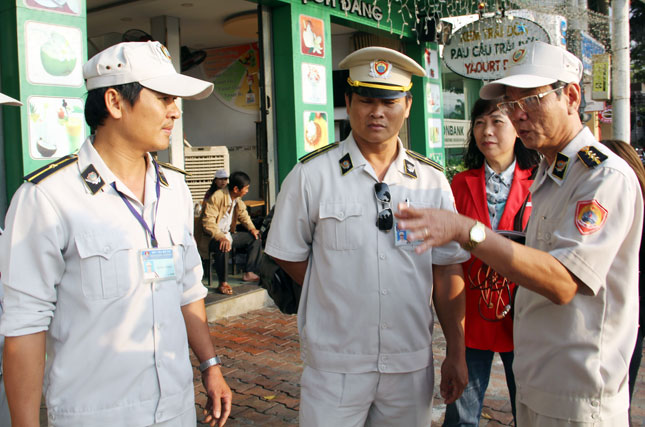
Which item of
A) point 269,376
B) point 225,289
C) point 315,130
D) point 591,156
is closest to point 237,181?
point 315,130

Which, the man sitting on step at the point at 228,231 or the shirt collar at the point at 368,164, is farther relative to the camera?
the man sitting on step at the point at 228,231

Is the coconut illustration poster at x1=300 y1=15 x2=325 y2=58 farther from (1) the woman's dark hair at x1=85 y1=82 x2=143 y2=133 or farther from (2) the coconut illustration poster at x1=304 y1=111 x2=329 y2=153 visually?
(1) the woman's dark hair at x1=85 y1=82 x2=143 y2=133

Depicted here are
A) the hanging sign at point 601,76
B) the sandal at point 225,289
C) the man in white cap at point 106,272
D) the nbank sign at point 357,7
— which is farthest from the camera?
the hanging sign at point 601,76

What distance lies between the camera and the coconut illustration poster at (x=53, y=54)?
4.27 metres

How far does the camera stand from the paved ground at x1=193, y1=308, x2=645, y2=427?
12.3ft

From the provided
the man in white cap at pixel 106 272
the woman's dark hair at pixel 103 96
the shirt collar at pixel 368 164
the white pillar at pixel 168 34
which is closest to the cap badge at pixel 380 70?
the shirt collar at pixel 368 164

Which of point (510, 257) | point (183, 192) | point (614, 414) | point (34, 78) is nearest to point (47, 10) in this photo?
point (34, 78)

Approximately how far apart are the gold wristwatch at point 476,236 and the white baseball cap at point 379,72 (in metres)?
0.83

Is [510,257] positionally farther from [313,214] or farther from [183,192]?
[183,192]

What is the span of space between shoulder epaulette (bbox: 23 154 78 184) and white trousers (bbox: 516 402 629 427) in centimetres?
179

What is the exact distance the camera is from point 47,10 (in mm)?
4352

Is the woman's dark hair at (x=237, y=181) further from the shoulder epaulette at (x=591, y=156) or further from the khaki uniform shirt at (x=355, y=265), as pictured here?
the shoulder epaulette at (x=591, y=156)

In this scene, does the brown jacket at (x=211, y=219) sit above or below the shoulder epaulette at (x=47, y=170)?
below

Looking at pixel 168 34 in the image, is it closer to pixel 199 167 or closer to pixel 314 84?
pixel 199 167
